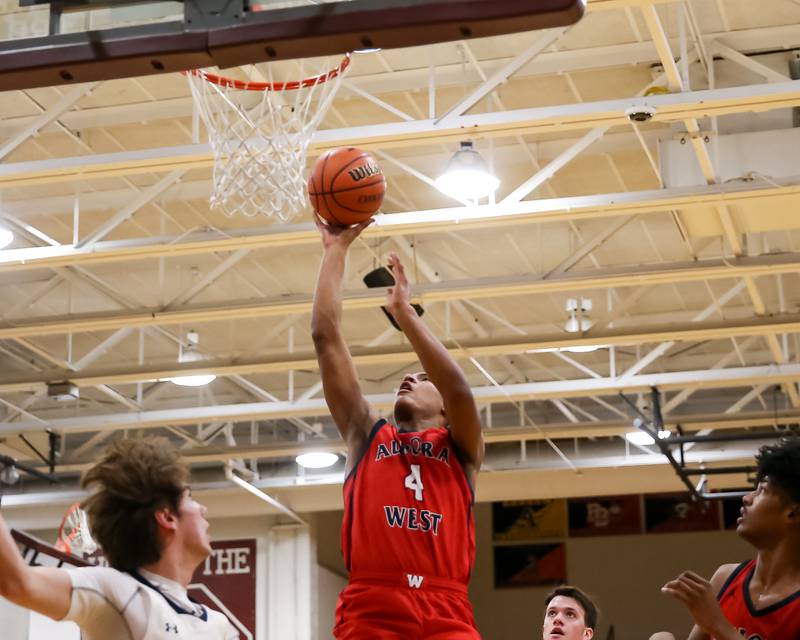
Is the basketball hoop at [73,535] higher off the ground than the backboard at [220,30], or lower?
higher

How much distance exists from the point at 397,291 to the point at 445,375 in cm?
34

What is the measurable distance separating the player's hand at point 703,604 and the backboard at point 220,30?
1897mm

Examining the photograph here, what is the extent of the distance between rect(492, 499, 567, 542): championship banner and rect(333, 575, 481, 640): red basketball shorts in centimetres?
1809

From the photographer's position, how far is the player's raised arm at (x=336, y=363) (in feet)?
14.5

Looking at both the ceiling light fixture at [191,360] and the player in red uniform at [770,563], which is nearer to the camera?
the player in red uniform at [770,563]

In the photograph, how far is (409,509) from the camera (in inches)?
169

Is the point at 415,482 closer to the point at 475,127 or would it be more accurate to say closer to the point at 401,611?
the point at 401,611

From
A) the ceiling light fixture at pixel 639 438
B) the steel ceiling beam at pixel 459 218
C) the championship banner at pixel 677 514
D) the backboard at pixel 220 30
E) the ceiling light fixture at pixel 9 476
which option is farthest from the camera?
the championship banner at pixel 677 514

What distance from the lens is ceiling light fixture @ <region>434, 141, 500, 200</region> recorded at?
375 inches

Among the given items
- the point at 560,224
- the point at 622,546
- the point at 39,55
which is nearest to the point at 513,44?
the point at 560,224

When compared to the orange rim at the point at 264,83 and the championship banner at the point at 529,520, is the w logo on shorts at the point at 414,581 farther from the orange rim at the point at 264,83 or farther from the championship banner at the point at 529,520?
the championship banner at the point at 529,520

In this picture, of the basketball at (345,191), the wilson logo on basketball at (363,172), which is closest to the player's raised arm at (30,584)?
the basketball at (345,191)

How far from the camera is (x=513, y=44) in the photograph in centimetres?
1050

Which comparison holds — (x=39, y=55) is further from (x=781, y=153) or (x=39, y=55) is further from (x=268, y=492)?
(x=268, y=492)
